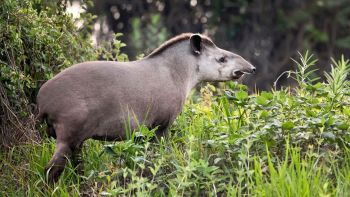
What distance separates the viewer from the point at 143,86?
7680 millimetres

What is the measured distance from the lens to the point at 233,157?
286 inches

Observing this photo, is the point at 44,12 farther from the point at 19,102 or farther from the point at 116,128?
the point at 116,128

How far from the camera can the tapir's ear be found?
834cm

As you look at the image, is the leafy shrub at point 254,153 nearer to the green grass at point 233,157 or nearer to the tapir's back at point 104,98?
the green grass at point 233,157

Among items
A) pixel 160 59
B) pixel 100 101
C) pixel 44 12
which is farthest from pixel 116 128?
pixel 44 12

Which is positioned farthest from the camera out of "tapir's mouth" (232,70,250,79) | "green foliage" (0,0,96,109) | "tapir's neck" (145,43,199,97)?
"tapir's mouth" (232,70,250,79)

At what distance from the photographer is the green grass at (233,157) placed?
674 centimetres

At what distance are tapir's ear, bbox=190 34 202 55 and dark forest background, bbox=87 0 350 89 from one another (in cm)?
839

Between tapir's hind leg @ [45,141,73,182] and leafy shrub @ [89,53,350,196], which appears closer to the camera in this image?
leafy shrub @ [89,53,350,196]

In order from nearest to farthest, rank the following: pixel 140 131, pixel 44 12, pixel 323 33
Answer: pixel 140 131 < pixel 44 12 < pixel 323 33

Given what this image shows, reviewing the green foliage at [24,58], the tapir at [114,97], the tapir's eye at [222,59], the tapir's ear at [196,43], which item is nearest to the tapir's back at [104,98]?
the tapir at [114,97]

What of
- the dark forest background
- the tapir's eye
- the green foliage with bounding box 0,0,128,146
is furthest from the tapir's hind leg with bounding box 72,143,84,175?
the dark forest background

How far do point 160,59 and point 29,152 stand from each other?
126cm

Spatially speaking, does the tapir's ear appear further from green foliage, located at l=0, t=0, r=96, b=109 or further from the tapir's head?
green foliage, located at l=0, t=0, r=96, b=109
